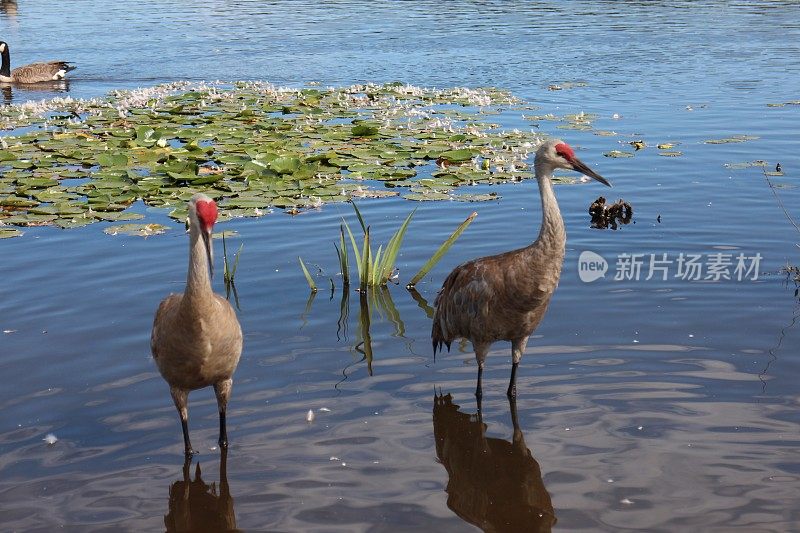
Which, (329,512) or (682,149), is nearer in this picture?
(329,512)

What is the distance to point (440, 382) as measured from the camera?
8.47 metres

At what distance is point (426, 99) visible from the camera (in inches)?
800

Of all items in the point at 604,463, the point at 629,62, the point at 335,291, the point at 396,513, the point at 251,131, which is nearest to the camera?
the point at 396,513

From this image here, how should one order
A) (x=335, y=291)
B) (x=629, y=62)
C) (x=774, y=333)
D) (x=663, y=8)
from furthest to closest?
(x=663, y=8), (x=629, y=62), (x=335, y=291), (x=774, y=333)

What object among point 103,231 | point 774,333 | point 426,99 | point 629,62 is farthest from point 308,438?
point 629,62

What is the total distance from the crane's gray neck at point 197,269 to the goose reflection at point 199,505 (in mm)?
1369

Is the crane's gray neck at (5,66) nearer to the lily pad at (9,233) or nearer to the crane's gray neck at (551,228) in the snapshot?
the lily pad at (9,233)

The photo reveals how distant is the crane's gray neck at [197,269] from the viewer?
21.1ft

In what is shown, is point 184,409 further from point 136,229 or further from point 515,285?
point 136,229

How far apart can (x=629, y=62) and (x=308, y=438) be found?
19392 mm

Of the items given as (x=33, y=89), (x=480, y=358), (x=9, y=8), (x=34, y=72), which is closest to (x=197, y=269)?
(x=480, y=358)

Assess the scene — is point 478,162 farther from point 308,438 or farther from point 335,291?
point 308,438

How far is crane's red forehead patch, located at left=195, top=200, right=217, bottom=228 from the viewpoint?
620cm

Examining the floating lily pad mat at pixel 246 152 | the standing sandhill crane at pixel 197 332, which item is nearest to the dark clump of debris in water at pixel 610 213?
the floating lily pad mat at pixel 246 152
